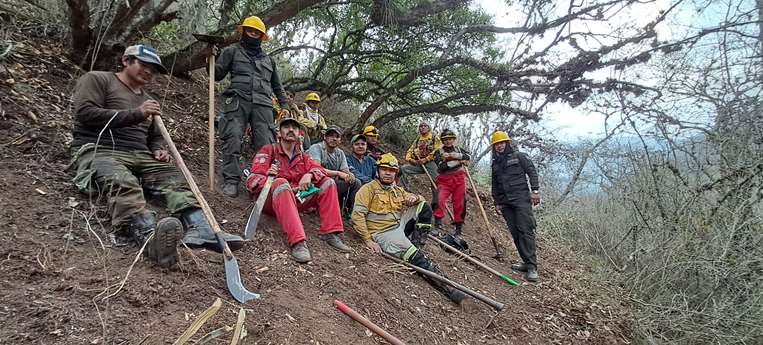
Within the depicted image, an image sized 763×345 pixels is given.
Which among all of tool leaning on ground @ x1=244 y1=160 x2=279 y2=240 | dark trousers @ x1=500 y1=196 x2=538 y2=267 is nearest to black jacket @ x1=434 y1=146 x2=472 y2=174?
dark trousers @ x1=500 y1=196 x2=538 y2=267

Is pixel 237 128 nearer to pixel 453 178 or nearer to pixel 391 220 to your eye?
pixel 391 220

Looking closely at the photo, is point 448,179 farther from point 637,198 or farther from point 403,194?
point 637,198

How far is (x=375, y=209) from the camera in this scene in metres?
4.87

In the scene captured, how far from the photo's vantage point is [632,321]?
559cm

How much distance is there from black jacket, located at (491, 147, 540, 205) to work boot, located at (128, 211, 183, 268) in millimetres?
4578

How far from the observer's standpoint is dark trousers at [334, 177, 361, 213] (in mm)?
5230

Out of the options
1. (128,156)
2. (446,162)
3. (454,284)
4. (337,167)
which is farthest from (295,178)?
(446,162)

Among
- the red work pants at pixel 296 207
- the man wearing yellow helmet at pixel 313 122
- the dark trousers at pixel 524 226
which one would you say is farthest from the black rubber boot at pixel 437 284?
the man wearing yellow helmet at pixel 313 122

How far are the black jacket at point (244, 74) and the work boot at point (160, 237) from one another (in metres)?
2.24

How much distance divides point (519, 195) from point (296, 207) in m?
3.37

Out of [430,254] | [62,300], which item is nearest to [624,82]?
[430,254]

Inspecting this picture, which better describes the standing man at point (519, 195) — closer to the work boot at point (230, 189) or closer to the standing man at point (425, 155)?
the standing man at point (425, 155)

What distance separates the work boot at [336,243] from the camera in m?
4.29

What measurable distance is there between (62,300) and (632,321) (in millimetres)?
6234
